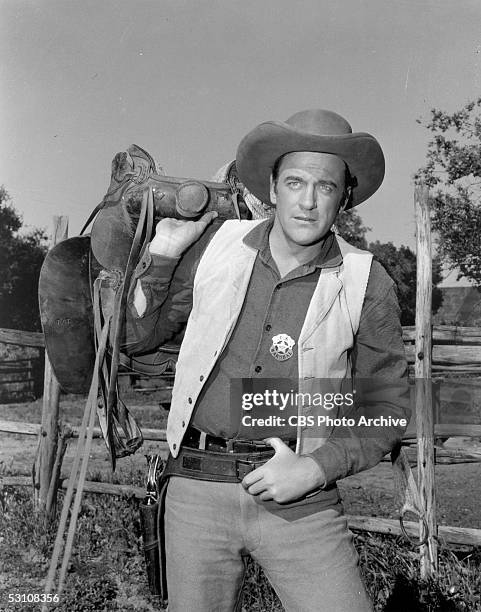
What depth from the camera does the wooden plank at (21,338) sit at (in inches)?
205

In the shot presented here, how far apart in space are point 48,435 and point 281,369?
322cm

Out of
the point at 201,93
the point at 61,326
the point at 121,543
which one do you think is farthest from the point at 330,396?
the point at 121,543

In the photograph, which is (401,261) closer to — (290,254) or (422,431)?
(422,431)

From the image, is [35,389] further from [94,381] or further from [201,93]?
[94,381]

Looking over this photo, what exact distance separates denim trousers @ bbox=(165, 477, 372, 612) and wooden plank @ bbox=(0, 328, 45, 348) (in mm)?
3885

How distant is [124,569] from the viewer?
152 inches

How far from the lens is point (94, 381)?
178cm

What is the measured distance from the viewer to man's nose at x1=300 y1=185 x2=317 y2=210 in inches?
62.7

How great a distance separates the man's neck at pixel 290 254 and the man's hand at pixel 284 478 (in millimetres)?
478

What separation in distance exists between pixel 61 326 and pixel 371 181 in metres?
1.08

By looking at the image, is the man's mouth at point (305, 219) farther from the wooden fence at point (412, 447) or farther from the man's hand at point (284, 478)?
the wooden fence at point (412, 447)

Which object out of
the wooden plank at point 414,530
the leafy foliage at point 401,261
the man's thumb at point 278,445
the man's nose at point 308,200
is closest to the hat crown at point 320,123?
the man's nose at point 308,200

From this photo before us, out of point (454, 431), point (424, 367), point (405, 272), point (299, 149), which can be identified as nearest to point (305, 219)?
point (299, 149)

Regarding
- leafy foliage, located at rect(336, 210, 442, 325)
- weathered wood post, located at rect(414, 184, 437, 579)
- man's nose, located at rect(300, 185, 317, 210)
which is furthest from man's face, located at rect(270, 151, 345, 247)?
leafy foliage, located at rect(336, 210, 442, 325)
